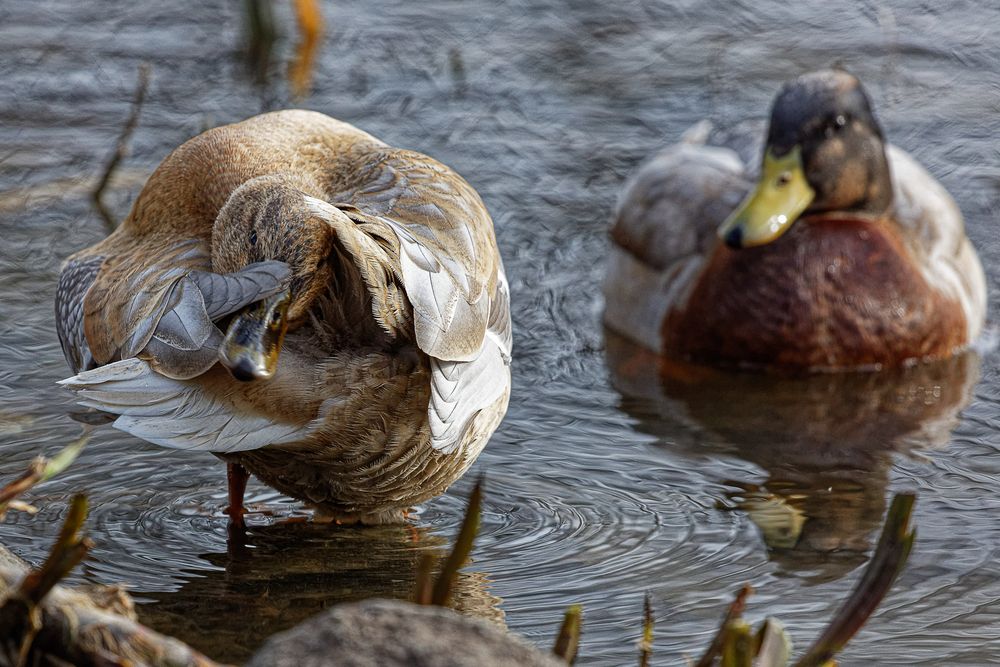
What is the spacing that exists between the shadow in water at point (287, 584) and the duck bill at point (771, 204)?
2217 millimetres

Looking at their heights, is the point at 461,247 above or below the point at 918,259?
above

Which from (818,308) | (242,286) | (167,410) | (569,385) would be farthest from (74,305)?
Answer: (818,308)

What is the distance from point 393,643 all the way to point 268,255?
1.59 meters

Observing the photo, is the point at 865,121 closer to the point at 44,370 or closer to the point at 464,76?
the point at 464,76

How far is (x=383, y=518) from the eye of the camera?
4.69 metres

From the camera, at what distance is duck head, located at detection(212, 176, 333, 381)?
3416mm

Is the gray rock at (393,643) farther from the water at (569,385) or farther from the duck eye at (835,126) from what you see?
the duck eye at (835,126)

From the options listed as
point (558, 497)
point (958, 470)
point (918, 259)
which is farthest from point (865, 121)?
point (558, 497)

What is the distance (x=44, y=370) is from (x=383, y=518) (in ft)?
5.95

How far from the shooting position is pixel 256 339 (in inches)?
135

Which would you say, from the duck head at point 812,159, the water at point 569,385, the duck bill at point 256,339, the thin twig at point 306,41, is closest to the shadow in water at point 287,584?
the water at point 569,385

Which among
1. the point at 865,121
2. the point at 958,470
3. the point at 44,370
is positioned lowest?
the point at 44,370

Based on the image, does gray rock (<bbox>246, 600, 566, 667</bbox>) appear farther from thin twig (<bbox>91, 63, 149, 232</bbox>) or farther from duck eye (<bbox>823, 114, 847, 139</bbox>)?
thin twig (<bbox>91, 63, 149, 232</bbox>)

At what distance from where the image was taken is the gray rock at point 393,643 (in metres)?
2.35
